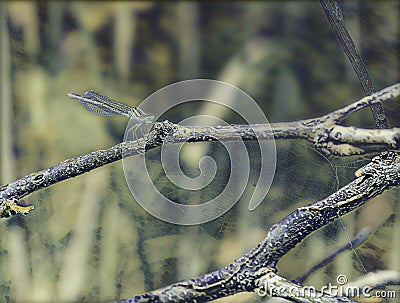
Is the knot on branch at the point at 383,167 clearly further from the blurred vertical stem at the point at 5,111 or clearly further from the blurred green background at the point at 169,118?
the blurred vertical stem at the point at 5,111

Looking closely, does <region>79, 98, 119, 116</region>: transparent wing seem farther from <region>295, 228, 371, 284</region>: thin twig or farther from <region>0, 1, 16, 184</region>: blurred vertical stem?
<region>295, 228, 371, 284</region>: thin twig

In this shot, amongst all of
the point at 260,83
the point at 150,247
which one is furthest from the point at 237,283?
the point at 260,83

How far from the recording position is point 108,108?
1.95 ft

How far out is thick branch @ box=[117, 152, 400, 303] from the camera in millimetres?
527

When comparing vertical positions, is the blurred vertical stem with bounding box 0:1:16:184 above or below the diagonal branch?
above

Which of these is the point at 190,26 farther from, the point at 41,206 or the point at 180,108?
the point at 41,206

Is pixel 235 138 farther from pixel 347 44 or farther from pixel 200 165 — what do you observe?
pixel 347 44

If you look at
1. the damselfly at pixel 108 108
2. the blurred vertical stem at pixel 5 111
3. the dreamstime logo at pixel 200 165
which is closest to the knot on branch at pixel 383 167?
the dreamstime logo at pixel 200 165

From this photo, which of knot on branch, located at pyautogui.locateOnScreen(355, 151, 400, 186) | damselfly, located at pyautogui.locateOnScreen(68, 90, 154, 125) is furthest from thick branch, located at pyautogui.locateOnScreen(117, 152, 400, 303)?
damselfly, located at pyautogui.locateOnScreen(68, 90, 154, 125)

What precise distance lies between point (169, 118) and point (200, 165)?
0.22 ft

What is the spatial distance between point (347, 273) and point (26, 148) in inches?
16.8

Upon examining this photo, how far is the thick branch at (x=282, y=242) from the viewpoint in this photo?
527mm

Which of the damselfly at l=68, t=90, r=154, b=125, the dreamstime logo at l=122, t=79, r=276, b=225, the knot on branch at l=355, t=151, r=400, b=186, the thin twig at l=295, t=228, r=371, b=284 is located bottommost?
the thin twig at l=295, t=228, r=371, b=284
